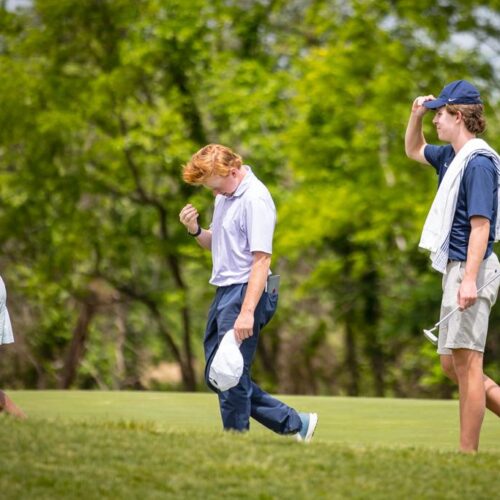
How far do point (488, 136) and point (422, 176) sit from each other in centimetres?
175

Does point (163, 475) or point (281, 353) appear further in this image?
point (281, 353)

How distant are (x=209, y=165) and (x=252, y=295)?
2.72 feet


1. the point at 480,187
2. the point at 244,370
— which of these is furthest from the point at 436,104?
the point at 244,370

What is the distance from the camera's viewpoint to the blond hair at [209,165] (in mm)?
7457

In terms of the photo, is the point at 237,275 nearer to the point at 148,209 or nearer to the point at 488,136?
the point at 488,136

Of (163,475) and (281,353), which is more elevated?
(163,475)

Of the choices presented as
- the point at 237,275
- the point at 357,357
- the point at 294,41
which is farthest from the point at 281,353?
the point at 237,275

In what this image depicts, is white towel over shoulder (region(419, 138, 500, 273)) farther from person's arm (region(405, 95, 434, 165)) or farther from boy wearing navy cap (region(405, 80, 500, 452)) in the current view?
person's arm (region(405, 95, 434, 165))

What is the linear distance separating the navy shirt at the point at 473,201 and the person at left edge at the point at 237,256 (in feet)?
3.54

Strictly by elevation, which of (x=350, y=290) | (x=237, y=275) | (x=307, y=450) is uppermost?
(x=237, y=275)

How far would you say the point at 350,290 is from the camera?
32.4 metres

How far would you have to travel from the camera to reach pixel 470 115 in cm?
729

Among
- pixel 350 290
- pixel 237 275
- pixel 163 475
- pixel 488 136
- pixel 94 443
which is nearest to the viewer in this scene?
pixel 163 475

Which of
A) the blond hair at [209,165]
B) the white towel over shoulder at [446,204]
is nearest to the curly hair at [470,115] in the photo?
the white towel over shoulder at [446,204]
